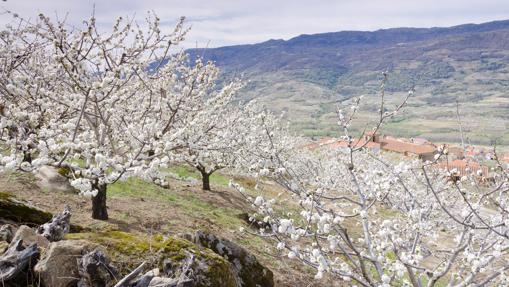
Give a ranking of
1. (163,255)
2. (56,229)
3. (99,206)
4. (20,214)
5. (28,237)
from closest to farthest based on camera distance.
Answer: (28,237)
(163,255)
(56,229)
(20,214)
(99,206)

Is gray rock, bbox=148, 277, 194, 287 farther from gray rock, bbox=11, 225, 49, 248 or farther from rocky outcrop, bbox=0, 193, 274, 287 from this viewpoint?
gray rock, bbox=11, 225, 49, 248

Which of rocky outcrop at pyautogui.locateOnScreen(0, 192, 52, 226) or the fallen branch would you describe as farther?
rocky outcrop at pyautogui.locateOnScreen(0, 192, 52, 226)

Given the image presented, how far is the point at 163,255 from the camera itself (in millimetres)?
6996

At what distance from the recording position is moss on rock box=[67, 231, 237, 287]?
22.2 feet

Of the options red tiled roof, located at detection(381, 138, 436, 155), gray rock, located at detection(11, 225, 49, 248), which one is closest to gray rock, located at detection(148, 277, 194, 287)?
gray rock, located at detection(11, 225, 49, 248)

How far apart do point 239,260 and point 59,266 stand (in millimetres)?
4586

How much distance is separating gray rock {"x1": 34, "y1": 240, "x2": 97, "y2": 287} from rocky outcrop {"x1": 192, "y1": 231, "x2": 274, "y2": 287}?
3.43 metres

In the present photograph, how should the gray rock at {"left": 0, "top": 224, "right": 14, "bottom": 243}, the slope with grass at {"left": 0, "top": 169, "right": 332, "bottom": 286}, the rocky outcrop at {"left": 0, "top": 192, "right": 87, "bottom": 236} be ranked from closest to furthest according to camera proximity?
the gray rock at {"left": 0, "top": 224, "right": 14, "bottom": 243}
the rocky outcrop at {"left": 0, "top": 192, "right": 87, "bottom": 236}
the slope with grass at {"left": 0, "top": 169, "right": 332, "bottom": 286}

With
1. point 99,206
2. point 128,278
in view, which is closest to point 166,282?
point 128,278

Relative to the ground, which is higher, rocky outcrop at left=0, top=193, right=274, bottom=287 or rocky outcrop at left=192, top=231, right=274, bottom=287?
rocky outcrop at left=0, top=193, right=274, bottom=287

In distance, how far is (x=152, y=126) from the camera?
10.5 meters

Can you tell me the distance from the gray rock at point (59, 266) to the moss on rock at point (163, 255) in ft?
2.29

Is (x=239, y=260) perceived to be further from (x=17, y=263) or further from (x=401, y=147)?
(x=401, y=147)

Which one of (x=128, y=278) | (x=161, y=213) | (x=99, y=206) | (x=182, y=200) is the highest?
(x=128, y=278)
